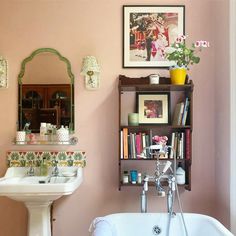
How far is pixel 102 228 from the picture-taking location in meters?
1.88

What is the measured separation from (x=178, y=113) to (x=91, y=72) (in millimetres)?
887

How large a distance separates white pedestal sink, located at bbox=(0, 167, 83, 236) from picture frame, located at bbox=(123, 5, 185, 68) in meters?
1.16

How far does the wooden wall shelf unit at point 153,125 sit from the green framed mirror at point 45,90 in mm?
501

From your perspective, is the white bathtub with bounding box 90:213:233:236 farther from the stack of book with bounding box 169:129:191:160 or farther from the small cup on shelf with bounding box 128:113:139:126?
the small cup on shelf with bounding box 128:113:139:126

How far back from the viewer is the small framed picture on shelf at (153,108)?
252cm

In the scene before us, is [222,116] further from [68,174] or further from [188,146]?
[68,174]

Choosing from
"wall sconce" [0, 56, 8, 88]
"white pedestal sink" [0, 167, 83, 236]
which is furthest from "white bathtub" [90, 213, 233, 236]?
"wall sconce" [0, 56, 8, 88]

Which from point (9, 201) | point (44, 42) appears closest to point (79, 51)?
point (44, 42)

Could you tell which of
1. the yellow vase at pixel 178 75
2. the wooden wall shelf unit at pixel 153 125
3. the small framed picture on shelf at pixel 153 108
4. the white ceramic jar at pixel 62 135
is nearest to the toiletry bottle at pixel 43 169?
the white ceramic jar at pixel 62 135

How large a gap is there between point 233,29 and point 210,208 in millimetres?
1616

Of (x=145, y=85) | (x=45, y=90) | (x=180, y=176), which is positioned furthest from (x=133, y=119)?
(x=45, y=90)

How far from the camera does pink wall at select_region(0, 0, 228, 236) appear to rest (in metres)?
2.55

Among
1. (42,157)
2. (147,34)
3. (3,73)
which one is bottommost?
(42,157)

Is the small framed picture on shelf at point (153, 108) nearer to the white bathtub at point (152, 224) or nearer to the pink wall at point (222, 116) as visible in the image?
the pink wall at point (222, 116)
